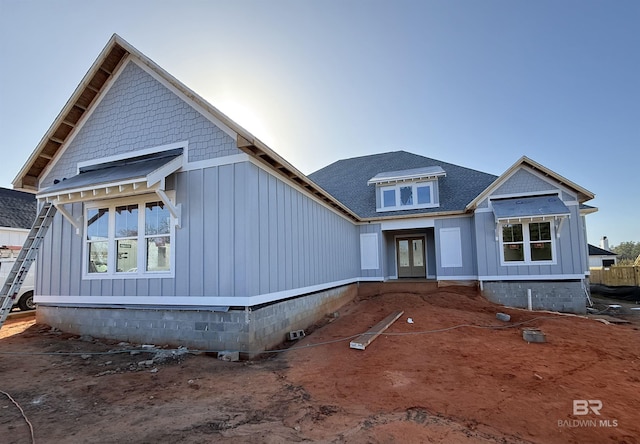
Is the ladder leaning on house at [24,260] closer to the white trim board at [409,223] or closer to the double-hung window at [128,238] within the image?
the double-hung window at [128,238]

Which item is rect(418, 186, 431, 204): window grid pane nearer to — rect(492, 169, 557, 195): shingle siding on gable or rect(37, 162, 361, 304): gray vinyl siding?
rect(492, 169, 557, 195): shingle siding on gable

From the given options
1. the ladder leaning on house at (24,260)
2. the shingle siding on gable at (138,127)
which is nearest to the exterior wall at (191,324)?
the ladder leaning on house at (24,260)

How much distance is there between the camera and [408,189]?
15.0m

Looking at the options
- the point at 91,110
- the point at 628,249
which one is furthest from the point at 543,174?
the point at 628,249

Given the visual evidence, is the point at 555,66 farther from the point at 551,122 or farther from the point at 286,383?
the point at 286,383

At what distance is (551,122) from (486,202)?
4335mm

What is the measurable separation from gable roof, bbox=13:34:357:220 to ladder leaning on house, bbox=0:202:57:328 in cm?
138

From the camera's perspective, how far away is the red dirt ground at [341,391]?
3.22 metres

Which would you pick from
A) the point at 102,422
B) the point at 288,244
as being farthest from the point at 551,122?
the point at 102,422

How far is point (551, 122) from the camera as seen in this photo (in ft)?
41.8

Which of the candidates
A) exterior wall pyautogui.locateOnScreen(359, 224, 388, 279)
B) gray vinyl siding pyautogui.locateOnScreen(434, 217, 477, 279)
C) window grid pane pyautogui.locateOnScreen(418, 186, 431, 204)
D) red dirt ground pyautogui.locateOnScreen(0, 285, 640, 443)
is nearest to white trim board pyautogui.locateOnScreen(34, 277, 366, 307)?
red dirt ground pyautogui.locateOnScreen(0, 285, 640, 443)

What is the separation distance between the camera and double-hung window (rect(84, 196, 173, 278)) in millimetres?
6797

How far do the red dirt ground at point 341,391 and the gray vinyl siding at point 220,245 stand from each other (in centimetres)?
124

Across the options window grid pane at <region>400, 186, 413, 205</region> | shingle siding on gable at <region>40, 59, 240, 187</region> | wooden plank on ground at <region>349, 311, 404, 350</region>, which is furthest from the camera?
window grid pane at <region>400, 186, 413, 205</region>
